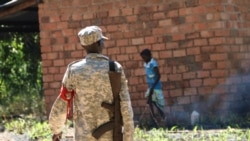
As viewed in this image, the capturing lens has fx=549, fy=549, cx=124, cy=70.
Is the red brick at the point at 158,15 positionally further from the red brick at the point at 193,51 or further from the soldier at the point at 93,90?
the soldier at the point at 93,90

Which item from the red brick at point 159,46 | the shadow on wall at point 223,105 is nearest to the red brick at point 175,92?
the shadow on wall at point 223,105

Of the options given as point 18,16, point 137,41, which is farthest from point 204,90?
point 18,16

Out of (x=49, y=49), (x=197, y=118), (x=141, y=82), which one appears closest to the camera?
(x=197, y=118)

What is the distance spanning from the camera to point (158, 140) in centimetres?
680

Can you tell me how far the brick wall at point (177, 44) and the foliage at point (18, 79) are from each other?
5.96 metres

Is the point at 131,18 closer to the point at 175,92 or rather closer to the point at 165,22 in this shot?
the point at 165,22

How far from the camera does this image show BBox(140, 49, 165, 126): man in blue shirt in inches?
333

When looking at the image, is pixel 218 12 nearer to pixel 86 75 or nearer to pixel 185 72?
pixel 185 72

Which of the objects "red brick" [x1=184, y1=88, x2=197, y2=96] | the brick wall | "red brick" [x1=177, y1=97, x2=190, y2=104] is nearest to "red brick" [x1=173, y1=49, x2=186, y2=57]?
the brick wall

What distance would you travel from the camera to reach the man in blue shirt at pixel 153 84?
8453 mm

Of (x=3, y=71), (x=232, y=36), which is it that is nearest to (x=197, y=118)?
(x=232, y=36)

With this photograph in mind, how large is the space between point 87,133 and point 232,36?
5.34 m

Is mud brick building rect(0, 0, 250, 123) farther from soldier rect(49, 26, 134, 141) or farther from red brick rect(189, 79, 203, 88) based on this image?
soldier rect(49, 26, 134, 141)

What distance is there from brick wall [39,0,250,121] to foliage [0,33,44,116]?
5957 millimetres
